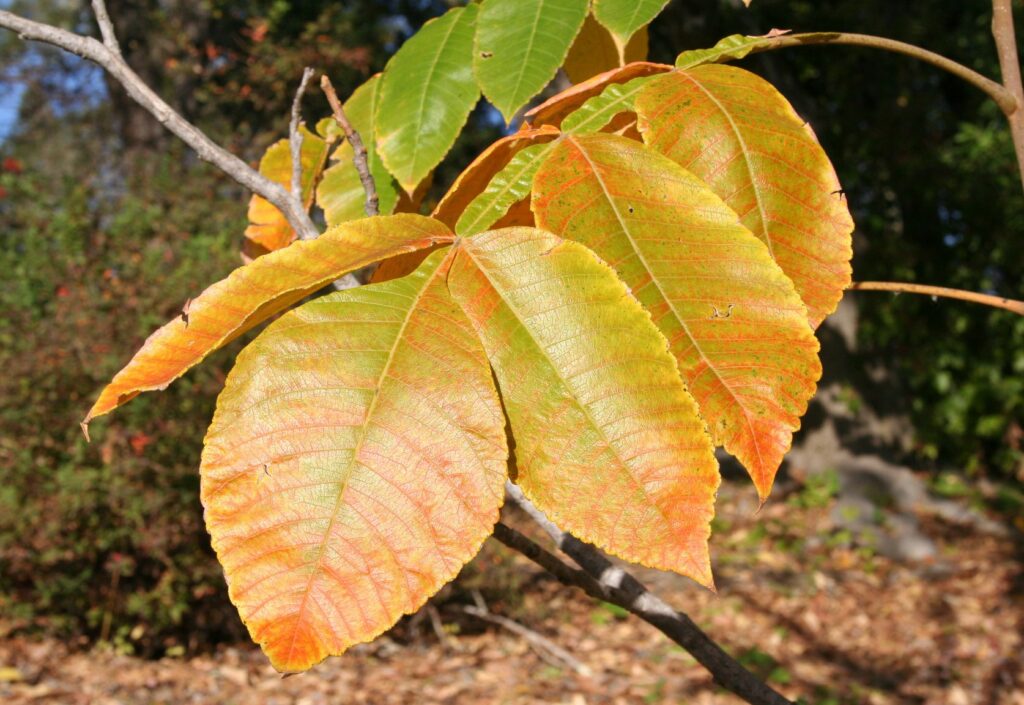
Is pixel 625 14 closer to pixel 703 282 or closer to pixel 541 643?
pixel 703 282

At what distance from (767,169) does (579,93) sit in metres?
0.14

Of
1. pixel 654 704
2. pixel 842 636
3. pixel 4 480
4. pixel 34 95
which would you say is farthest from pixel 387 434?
pixel 34 95

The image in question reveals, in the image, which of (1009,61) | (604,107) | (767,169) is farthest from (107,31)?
(1009,61)

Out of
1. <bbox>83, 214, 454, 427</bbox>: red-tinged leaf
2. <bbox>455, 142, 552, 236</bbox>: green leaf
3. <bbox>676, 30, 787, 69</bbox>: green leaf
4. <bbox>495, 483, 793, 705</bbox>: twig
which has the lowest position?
<bbox>495, 483, 793, 705</bbox>: twig

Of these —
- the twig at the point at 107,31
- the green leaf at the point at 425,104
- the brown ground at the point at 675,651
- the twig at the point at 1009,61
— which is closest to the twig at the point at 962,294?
the twig at the point at 1009,61

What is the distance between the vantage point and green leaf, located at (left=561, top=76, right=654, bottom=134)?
617 millimetres

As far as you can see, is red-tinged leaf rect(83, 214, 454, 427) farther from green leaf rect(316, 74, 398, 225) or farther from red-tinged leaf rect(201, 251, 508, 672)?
green leaf rect(316, 74, 398, 225)

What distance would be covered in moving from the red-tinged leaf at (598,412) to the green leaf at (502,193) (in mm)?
69

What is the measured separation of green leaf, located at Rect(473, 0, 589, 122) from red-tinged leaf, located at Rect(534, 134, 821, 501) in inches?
6.0

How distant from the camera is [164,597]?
14.6ft

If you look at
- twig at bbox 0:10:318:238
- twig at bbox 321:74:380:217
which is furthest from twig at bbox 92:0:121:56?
twig at bbox 321:74:380:217

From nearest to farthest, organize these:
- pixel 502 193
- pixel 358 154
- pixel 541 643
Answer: pixel 502 193, pixel 358 154, pixel 541 643

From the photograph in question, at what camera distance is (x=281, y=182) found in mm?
1096

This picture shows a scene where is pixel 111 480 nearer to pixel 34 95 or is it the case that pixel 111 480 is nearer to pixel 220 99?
pixel 220 99
